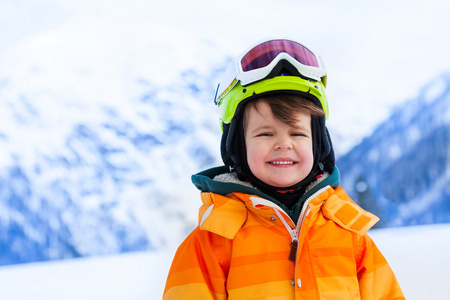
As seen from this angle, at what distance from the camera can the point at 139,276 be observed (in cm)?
261

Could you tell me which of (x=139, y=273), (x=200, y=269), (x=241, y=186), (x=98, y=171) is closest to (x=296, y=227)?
(x=241, y=186)

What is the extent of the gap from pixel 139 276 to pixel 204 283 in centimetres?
156

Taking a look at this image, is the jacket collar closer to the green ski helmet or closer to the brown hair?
the green ski helmet

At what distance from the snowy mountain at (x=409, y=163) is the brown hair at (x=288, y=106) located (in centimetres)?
288

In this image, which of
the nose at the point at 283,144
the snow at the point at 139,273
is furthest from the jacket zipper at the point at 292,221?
the snow at the point at 139,273

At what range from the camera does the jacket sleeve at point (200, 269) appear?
3.87 ft

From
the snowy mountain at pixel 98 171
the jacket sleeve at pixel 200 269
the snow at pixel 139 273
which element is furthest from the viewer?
the snowy mountain at pixel 98 171

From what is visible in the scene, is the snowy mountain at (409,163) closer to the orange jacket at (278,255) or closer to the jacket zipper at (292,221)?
the orange jacket at (278,255)

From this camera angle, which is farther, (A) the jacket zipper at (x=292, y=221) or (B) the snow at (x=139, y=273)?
(B) the snow at (x=139, y=273)

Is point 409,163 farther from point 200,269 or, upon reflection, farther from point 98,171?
point 200,269

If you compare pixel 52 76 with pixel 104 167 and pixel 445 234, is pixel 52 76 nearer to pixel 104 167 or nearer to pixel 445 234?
pixel 104 167

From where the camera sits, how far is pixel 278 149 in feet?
4.20

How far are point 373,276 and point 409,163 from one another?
3.69 metres

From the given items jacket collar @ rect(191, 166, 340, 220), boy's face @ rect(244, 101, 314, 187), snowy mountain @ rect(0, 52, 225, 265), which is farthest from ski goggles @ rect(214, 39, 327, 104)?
snowy mountain @ rect(0, 52, 225, 265)
